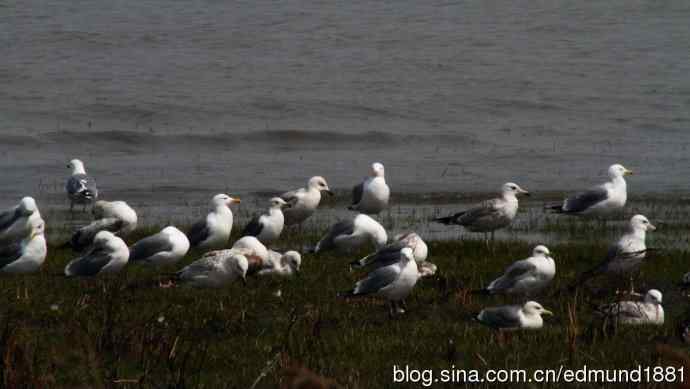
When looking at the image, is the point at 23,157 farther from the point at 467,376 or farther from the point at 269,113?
the point at 467,376

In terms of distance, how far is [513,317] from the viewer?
10.6 meters

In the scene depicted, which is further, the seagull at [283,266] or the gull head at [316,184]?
the gull head at [316,184]

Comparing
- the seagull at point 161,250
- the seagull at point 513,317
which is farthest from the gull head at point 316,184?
the seagull at point 513,317

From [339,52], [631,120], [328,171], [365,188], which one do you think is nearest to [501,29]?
[339,52]

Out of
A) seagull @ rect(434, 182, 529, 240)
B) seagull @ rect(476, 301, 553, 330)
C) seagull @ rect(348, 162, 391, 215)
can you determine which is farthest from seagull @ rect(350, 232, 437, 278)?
seagull @ rect(348, 162, 391, 215)

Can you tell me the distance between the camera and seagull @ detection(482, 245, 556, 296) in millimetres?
12188

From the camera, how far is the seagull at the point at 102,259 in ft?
42.8

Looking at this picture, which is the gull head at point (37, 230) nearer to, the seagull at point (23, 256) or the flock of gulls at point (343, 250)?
the flock of gulls at point (343, 250)

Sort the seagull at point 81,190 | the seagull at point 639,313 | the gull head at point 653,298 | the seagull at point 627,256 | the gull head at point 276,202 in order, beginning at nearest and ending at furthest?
the seagull at point 639,313 < the gull head at point 653,298 < the seagull at point 627,256 < the gull head at point 276,202 < the seagull at point 81,190

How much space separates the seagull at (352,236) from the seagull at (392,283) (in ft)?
11.5

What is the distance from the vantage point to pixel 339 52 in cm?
4966

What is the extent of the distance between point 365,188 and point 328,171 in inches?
398

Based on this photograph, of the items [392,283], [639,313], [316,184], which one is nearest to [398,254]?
[392,283]

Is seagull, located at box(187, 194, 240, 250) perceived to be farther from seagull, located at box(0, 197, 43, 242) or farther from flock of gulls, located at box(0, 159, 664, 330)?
seagull, located at box(0, 197, 43, 242)
